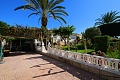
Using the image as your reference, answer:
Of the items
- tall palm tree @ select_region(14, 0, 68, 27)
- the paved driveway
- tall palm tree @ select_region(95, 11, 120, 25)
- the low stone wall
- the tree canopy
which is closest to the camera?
the low stone wall

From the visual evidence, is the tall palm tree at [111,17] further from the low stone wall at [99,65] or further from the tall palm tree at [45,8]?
the low stone wall at [99,65]

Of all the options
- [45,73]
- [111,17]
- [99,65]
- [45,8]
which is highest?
[111,17]

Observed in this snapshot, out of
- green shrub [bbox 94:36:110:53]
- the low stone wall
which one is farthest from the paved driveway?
green shrub [bbox 94:36:110:53]

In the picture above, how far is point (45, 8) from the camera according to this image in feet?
64.9

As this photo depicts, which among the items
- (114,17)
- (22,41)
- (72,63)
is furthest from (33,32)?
(114,17)

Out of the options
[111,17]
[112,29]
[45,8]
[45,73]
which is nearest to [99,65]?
[45,73]

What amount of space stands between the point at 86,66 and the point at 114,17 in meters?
33.8

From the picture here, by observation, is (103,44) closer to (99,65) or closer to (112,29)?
(99,65)

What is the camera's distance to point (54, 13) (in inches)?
811

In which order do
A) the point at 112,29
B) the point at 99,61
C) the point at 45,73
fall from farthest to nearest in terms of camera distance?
the point at 112,29 < the point at 45,73 < the point at 99,61

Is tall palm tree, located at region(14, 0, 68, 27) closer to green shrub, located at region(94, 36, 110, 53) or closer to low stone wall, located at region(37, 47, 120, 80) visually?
green shrub, located at region(94, 36, 110, 53)

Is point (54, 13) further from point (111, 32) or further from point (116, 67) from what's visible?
point (116, 67)

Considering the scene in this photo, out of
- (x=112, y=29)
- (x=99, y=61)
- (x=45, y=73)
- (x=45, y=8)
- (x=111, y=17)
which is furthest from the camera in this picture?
(x=111, y=17)

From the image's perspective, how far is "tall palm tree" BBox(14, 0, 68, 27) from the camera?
19406 mm
